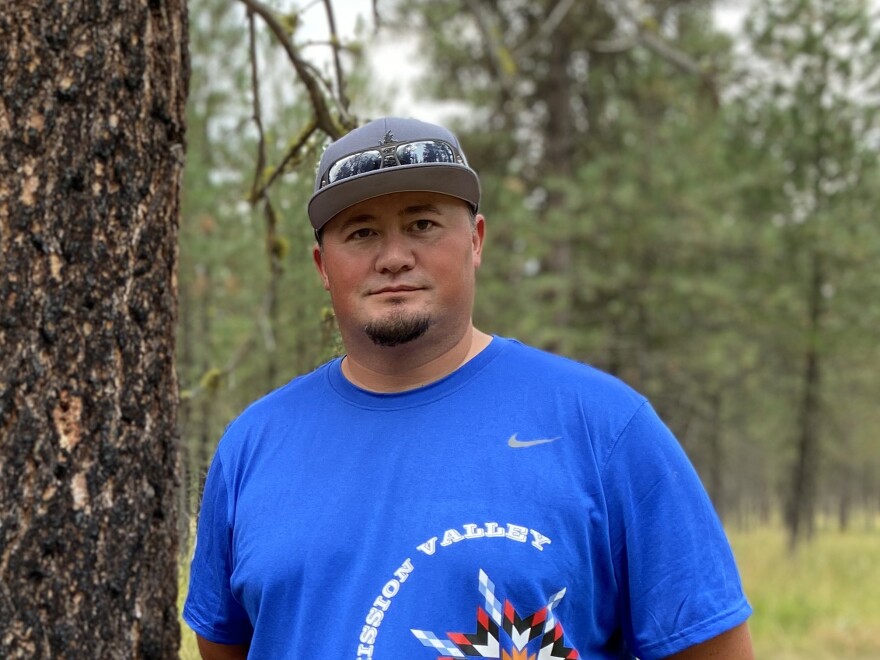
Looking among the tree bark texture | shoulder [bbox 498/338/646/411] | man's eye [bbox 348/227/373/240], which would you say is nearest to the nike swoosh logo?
shoulder [bbox 498/338/646/411]

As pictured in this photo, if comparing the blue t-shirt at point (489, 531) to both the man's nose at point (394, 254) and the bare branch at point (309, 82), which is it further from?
the bare branch at point (309, 82)

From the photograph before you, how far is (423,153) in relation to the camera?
1952mm

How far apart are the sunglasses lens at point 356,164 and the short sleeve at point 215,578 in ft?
2.35

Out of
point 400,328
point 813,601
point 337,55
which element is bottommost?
point 813,601

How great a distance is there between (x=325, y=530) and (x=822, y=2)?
1580 cm

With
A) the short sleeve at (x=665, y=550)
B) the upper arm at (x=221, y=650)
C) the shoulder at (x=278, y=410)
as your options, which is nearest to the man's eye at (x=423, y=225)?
the shoulder at (x=278, y=410)

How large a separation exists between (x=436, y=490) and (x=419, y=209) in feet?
1.99

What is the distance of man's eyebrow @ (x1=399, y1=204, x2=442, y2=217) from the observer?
1.96 m

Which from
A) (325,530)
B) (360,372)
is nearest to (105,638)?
(325,530)

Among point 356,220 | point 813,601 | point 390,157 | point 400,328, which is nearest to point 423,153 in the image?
point 390,157

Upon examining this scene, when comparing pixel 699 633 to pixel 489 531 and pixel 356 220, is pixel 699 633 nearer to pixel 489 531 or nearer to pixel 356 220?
pixel 489 531

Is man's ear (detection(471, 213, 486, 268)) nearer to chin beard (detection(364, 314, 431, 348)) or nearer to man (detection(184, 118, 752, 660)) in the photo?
man (detection(184, 118, 752, 660))

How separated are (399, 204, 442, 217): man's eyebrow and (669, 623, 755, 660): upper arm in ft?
3.32

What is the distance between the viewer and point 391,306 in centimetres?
192
